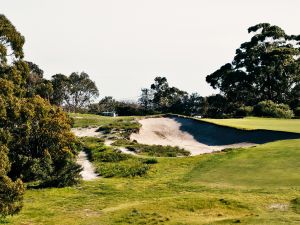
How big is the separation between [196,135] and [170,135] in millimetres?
3415

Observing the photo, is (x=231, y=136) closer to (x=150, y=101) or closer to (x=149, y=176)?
(x=149, y=176)

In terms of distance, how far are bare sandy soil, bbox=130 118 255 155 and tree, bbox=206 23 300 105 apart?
141 feet

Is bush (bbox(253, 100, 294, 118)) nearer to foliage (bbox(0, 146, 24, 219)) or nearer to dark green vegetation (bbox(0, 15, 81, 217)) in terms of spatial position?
dark green vegetation (bbox(0, 15, 81, 217))

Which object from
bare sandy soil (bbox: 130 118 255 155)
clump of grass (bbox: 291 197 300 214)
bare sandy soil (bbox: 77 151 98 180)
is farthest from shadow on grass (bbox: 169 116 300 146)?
clump of grass (bbox: 291 197 300 214)

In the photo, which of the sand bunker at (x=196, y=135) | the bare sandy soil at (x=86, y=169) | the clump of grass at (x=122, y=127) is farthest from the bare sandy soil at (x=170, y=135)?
the bare sandy soil at (x=86, y=169)

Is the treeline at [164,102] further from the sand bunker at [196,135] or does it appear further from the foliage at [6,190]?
the foliage at [6,190]

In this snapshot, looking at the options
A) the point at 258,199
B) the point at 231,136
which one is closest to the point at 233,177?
the point at 258,199

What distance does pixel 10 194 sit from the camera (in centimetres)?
2062

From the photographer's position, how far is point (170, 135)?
5759 cm

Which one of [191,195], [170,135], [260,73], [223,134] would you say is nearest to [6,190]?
[191,195]

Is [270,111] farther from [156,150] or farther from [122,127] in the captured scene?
[156,150]

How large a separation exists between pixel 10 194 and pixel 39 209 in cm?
560

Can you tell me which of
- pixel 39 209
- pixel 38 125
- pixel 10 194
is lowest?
pixel 39 209

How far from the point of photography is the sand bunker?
47537 millimetres
